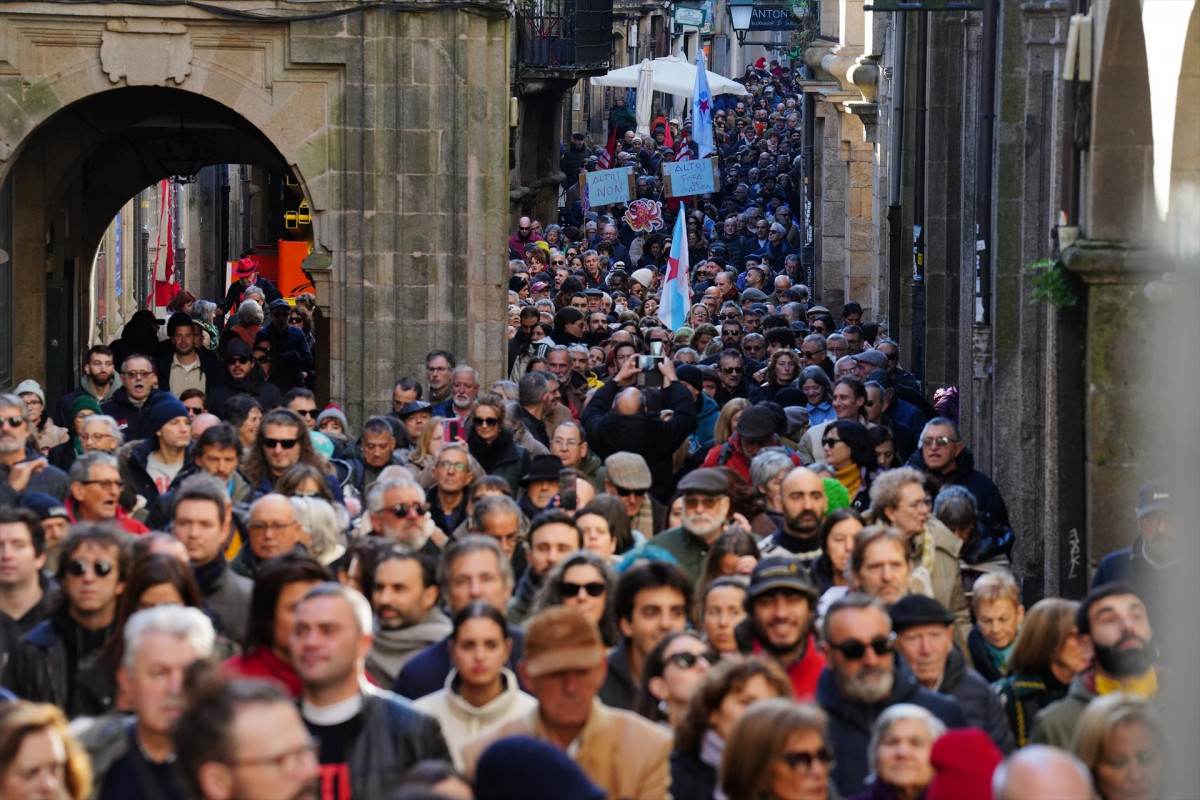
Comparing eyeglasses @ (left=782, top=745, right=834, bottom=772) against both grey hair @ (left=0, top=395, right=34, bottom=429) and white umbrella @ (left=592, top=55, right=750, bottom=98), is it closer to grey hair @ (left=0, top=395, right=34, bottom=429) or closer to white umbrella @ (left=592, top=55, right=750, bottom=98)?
grey hair @ (left=0, top=395, right=34, bottom=429)

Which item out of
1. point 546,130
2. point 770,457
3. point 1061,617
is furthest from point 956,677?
point 546,130

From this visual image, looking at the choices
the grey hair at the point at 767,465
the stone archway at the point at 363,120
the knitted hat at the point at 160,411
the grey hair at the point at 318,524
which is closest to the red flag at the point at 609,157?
Result: the stone archway at the point at 363,120

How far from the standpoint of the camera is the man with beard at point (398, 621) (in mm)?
8289

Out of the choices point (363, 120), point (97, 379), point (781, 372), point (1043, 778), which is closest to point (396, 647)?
point (1043, 778)

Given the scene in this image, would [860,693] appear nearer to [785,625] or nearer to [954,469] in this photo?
[785,625]

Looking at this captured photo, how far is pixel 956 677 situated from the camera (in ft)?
26.2

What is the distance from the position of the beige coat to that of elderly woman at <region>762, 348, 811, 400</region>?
10173mm

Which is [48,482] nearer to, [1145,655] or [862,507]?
[862,507]

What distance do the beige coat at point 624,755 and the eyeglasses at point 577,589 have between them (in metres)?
1.68

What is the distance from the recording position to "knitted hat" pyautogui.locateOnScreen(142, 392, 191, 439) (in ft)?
44.1

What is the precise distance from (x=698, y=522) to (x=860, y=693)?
311 centimetres

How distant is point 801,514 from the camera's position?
417 inches

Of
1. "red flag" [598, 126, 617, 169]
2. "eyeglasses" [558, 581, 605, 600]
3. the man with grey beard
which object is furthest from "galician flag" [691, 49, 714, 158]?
the man with grey beard

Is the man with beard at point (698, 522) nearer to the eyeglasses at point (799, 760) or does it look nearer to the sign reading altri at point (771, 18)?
the eyeglasses at point (799, 760)
